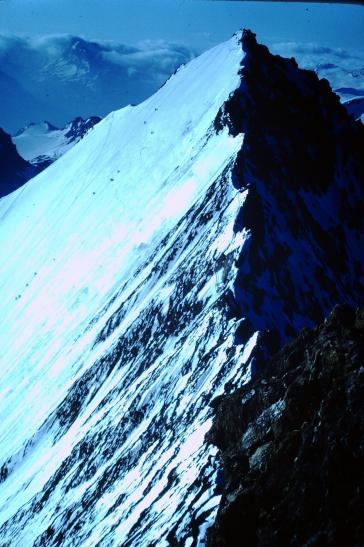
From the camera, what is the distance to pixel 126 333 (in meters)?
45.0

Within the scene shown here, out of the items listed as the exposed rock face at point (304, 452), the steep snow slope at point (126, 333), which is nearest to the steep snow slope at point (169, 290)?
the steep snow slope at point (126, 333)

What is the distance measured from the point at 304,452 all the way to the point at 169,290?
30.0 meters

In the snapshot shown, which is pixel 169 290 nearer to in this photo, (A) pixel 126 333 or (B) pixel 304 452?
(A) pixel 126 333

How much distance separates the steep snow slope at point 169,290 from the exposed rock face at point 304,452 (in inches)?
157

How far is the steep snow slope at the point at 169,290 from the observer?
3184 centimetres

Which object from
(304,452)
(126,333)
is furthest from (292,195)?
(304,452)

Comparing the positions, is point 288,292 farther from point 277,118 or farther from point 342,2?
point 342,2

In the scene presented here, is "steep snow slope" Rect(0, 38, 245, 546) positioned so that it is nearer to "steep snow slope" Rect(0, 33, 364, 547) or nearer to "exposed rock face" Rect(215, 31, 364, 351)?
"steep snow slope" Rect(0, 33, 364, 547)

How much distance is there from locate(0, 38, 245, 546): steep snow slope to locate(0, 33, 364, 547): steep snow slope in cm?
18

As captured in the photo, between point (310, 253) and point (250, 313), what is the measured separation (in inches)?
532

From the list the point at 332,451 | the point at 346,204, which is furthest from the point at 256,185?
the point at 332,451

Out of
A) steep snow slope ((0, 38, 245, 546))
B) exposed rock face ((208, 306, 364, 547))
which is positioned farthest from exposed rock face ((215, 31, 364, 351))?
exposed rock face ((208, 306, 364, 547))

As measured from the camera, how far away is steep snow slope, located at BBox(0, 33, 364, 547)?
31844mm

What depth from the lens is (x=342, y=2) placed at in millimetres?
6129
